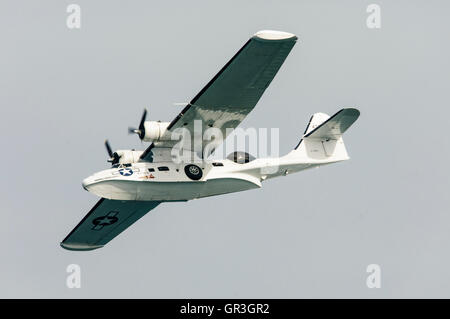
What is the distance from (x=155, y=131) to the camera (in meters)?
30.9

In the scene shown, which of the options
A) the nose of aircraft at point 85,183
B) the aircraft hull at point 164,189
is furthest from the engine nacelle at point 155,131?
the nose of aircraft at point 85,183

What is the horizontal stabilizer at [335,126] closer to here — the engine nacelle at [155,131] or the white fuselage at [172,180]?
the white fuselage at [172,180]

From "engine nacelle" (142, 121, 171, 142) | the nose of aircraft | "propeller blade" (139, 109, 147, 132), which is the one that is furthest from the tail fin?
the nose of aircraft

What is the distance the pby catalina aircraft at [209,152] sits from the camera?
95.6ft

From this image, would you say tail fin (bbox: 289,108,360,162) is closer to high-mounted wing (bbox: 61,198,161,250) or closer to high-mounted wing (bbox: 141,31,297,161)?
high-mounted wing (bbox: 141,31,297,161)

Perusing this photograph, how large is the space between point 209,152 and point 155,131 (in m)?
2.72

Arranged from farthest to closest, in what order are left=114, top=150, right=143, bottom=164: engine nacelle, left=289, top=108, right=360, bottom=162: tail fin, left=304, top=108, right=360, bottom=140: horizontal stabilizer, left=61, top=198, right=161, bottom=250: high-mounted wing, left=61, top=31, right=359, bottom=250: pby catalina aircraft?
left=61, top=198, right=161, bottom=250: high-mounted wing
left=289, top=108, right=360, bottom=162: tail fin
left=304, top=108, right=360, bottom=140: horizontal stabilizer
left=114, top=150, right=143, bottom=164: engine nacelle
left=61, top=31, right=359, bottom=250: pby catalina aircraft

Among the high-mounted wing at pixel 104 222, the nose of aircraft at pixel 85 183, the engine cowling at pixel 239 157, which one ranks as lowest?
the high-mounted wing at pixel 104 222

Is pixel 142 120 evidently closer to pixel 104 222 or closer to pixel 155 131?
pixel 155 131

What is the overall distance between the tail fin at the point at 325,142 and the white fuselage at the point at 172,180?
74.9 inches

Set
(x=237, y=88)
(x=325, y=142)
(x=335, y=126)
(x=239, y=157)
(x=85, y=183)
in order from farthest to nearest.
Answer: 1. (x=325, y=142)
2. (x=335, y=126)
3. (x=239, y=157)
4. (x=85, y=183)
5. (x=237, y=88)

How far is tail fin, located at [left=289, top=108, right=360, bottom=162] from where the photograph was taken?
34.3 meters

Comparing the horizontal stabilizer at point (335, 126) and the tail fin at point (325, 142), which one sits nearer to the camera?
the horizontal stabilizer at point (335, 126)

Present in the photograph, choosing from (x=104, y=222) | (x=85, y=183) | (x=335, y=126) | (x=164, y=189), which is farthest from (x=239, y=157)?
(x=104, y=222)
